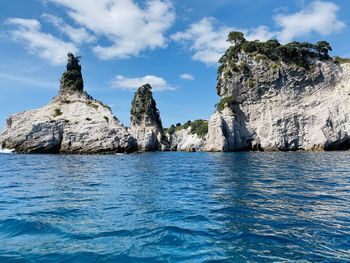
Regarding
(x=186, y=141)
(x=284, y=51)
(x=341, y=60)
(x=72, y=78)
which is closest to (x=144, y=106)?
(x=186, y=141)

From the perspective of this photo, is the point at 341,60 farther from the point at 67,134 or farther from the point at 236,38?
the point at 67,134

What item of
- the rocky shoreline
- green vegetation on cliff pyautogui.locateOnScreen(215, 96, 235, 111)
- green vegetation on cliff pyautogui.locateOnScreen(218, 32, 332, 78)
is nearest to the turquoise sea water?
the rocky shoreline

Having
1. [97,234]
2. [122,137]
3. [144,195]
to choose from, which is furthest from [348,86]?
[97,234]

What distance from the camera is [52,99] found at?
85312 millimetres

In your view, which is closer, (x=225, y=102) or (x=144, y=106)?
(x=225, y=102)

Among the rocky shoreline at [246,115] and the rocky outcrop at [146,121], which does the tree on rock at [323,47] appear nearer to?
the rocky shoreline at [246,115]

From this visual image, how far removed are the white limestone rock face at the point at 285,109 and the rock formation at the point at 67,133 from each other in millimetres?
28544

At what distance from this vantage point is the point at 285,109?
8700 centimetres

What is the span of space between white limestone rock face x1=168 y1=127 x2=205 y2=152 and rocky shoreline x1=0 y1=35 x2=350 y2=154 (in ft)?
140

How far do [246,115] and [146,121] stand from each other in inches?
1923

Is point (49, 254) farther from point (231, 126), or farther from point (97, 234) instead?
point (231, 126)

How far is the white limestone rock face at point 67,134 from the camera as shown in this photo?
223ft

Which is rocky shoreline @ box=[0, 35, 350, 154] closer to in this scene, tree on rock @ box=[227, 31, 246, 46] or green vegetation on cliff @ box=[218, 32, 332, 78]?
green vegetation on cliff @ box=[218, 32, 332, 78]

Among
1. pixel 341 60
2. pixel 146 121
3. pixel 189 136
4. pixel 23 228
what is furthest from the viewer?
pixel 189 136
